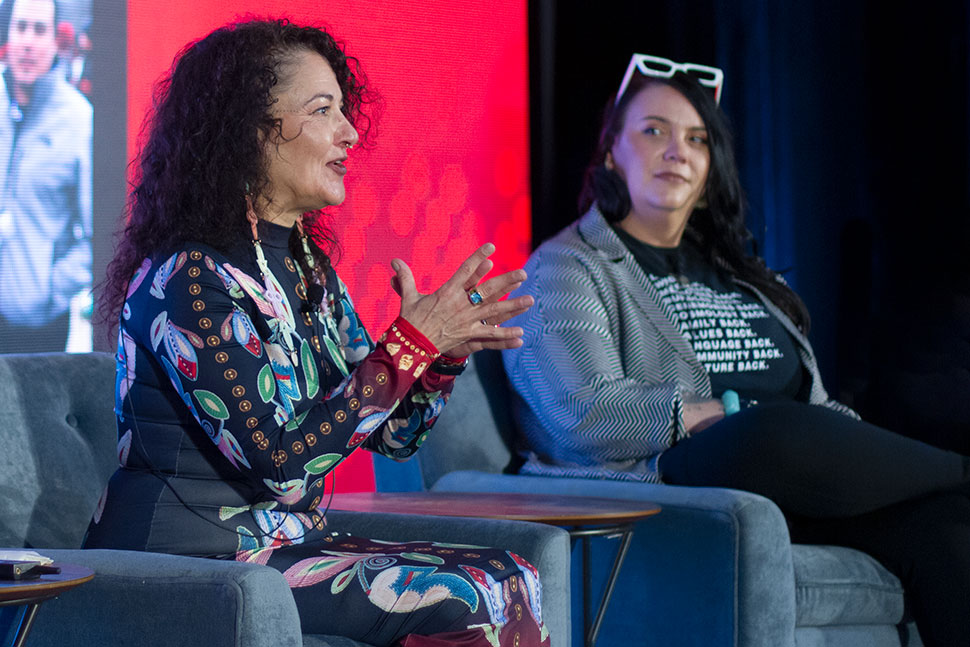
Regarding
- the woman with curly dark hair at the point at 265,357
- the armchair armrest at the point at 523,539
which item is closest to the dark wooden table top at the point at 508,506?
the armchair armrest at the point at 523,539

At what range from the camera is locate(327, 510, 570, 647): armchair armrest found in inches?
70.2

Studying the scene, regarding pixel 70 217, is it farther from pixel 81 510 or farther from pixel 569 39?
pixel 569 39

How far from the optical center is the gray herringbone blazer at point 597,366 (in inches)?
96.2

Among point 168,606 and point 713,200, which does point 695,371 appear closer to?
point 713,200

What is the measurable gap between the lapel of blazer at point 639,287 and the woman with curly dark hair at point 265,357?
886mm

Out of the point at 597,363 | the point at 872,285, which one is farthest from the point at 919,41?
the point at 597,363

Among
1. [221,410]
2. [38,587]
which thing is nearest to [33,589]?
[38,587]

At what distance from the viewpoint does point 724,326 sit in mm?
2770

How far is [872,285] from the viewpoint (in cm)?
391

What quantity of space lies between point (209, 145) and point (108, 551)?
2.03 ft

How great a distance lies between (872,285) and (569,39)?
1.31 metres

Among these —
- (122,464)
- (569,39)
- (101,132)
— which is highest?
(569,39)

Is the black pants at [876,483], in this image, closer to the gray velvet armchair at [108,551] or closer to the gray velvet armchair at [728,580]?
the gray velvet armchair at [728,580]

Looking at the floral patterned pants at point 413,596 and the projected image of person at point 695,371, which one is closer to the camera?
the floral patterned pants at point 413,596
